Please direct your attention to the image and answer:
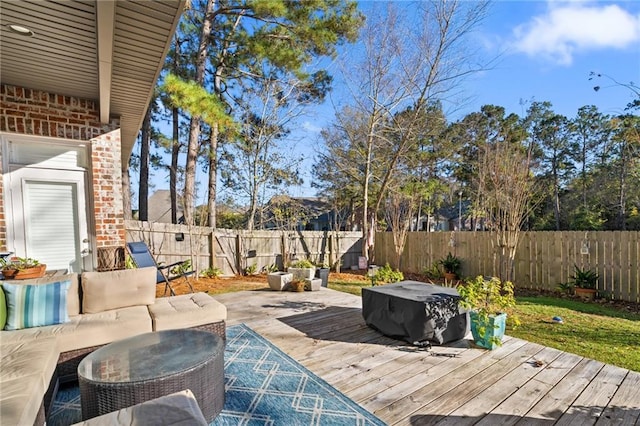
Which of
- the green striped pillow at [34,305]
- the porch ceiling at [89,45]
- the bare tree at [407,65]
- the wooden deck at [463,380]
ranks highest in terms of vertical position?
the bare tree at [407,65]

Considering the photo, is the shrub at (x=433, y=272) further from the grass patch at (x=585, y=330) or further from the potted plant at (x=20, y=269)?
the potted plant at (x=20, y=269)

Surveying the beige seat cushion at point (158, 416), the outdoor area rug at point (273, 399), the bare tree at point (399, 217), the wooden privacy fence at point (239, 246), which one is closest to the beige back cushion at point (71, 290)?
the outdoor area rug at point (273, 399)

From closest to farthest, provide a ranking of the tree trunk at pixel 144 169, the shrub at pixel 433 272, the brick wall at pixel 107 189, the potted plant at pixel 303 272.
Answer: the brick wall at pixel 107 189
the potted plant at pixel 303 272
the shrub at pixel 433 272
the tree trunk at pixel 144 169

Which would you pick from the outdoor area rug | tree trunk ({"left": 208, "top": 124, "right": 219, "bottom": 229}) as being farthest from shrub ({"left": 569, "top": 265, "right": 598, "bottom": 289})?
tree trunk ({"left": 208, "top": 124, "right": 219, "bottom": 229})

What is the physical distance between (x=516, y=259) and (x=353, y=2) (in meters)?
7.23

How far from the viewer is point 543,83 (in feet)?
21.7

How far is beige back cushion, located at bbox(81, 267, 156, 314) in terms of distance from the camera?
3.12m

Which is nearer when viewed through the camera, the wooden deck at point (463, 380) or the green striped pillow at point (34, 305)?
the wooden deck at point (463, 380)

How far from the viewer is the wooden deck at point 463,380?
2023mm

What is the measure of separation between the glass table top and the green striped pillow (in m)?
0.93

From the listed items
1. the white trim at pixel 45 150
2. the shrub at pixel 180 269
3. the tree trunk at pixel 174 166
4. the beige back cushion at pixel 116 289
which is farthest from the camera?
the tree trunk at pixel 174 166

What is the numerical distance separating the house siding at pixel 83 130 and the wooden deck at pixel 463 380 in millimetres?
2615

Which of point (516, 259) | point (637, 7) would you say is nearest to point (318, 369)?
point (637, 7)

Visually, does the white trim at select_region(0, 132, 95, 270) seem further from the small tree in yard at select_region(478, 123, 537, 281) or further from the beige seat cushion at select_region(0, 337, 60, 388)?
the small tree in yard at select_region(478, 123, 537, 281)
